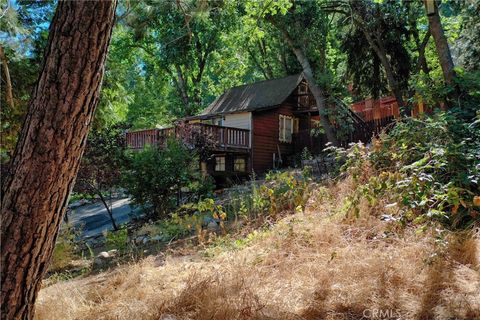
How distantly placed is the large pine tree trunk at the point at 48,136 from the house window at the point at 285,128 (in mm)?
17976

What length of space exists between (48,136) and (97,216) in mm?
13115

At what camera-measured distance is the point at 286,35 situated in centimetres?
1289

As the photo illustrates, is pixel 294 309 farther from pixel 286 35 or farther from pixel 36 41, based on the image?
pixel 286 35

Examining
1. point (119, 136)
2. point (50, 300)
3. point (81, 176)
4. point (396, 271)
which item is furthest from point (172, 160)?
point (396, 271)

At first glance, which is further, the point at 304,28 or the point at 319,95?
the point at 319,95

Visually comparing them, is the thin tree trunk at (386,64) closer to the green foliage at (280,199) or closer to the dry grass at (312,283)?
the green foliage at (280,199)

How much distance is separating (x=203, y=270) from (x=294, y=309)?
1.41 meters

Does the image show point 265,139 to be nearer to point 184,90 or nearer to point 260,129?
point 260,129

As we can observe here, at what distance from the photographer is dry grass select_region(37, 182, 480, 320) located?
276 cm

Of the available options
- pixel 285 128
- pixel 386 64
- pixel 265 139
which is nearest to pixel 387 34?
pixel 386 64

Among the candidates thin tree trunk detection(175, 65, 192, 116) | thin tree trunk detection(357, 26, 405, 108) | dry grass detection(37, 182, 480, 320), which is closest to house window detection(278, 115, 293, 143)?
thin tree trunk detection(175, 65, 192, 116)

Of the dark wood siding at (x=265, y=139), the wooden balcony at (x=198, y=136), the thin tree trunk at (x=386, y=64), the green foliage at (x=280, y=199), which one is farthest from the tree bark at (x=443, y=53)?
the dark wood siding at (x=265, y=139)

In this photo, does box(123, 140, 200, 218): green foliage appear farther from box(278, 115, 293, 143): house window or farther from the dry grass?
box(278, 115, 293, 143): house window

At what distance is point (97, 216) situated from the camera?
14.1 metres
